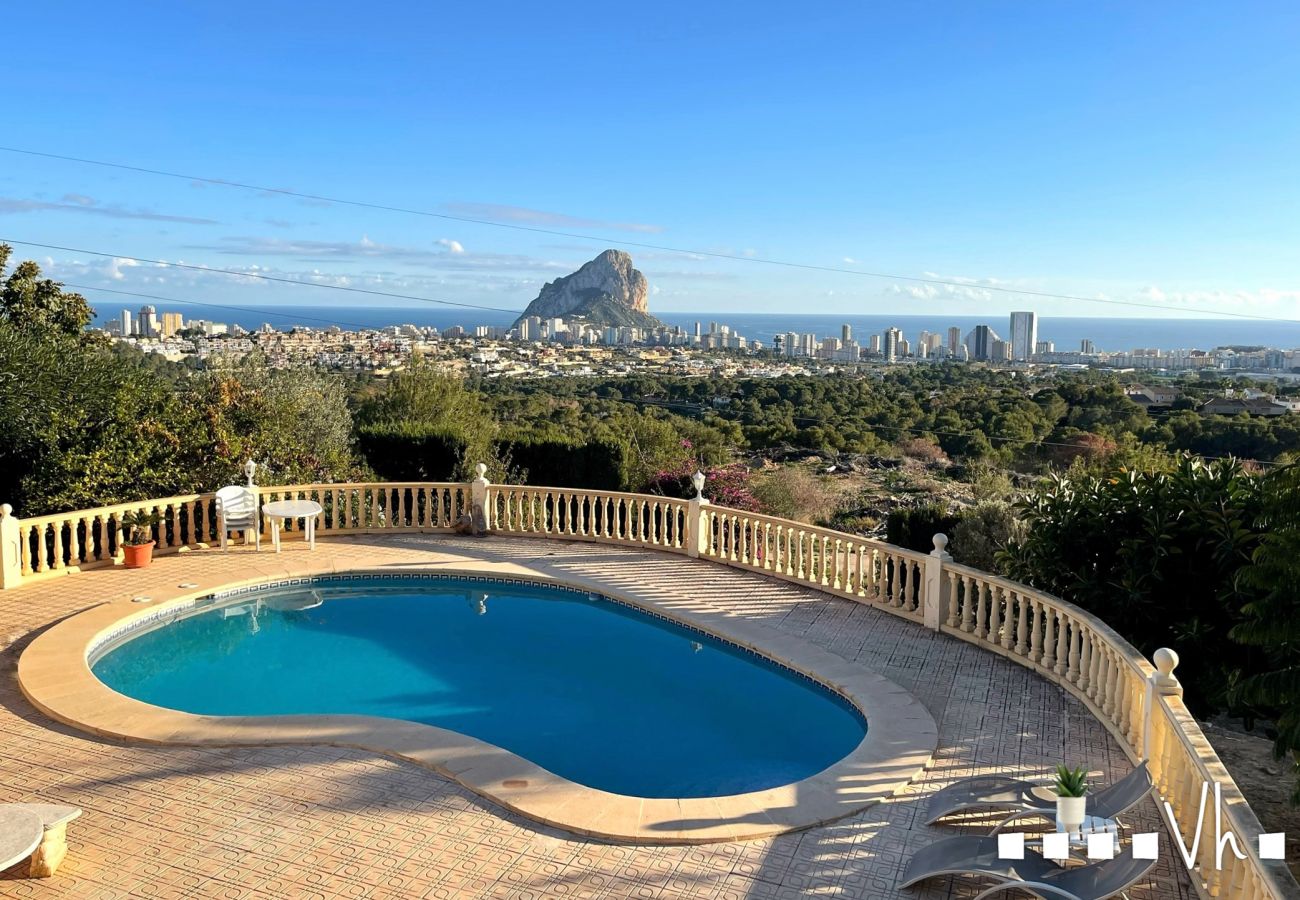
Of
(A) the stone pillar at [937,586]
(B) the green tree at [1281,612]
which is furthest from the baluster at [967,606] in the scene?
(B) the green tree at [1281,612]

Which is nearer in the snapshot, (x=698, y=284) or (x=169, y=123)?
(x=169, y=123)

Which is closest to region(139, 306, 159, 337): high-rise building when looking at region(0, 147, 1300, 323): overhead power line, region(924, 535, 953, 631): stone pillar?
region(0, 147, 1300, 323): overhead power line

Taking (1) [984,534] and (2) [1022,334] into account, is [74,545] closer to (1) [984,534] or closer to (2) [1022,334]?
(1) [984,534]

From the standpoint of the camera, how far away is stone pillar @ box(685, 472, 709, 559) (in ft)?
41.9

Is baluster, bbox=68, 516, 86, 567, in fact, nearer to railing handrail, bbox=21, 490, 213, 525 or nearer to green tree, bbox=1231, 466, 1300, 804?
railing handrail, bbox=21, 490, 213, 525

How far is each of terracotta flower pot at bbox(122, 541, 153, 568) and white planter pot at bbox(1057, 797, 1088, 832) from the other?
37.5ft

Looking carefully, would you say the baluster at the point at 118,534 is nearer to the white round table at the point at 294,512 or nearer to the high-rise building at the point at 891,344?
the white round table at the point at 294,512

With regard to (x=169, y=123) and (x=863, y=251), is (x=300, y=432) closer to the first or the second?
(x=169, y=123)

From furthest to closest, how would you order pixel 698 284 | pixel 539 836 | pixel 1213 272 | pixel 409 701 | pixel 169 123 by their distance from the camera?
pixel 698 284 < pixel 1213 272 < pixel 169 123 < pixel 409 701 < pixel 539 836

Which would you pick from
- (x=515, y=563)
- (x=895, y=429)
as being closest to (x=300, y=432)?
(x=515, y=563)

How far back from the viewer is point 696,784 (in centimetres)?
682

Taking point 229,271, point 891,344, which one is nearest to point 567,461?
point 229,271

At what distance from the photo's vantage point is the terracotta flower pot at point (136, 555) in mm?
11836

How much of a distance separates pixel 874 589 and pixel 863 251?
27.9m
